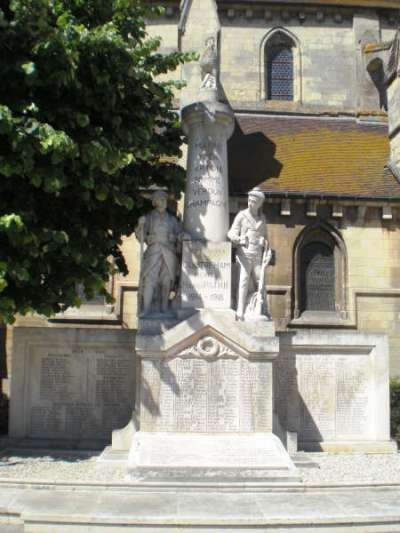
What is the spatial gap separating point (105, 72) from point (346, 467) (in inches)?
276

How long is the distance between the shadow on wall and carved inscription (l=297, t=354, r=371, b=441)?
7253 millimetres

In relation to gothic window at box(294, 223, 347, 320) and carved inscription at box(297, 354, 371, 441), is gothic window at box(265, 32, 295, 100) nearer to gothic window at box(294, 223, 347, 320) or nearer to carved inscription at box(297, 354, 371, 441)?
gothic window at box(294, 223, 347, 320)

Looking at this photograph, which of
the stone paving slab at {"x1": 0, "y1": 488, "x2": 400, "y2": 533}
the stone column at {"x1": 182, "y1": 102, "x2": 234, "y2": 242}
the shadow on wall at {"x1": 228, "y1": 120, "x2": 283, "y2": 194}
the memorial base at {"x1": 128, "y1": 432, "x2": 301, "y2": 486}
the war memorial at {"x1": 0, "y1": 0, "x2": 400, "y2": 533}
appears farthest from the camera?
the shadow on wall at {"x1": 228, "y1": 120, "x2": 283, "y2": 194}

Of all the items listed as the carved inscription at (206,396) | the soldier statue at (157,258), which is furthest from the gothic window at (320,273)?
the carved inscription at (206,396)

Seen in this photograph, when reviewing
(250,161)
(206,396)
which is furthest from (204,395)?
(250,161)

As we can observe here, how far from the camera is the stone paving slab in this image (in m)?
6.01

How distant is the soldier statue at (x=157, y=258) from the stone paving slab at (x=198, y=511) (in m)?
3.19

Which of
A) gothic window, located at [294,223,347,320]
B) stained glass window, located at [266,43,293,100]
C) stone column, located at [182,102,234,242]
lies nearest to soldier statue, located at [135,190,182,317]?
stone column, located at [182,102,234,242]

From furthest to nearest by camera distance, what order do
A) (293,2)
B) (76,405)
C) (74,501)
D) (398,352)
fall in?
(293,2) < (398,352) < (76,405) < (74,501)

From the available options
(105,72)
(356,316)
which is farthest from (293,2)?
(105,72)

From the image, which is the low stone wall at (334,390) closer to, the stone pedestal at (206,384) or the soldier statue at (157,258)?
the stone pedestal at (206,384)

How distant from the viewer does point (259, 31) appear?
23.2m

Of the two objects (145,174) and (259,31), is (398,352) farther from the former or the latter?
(259,31)

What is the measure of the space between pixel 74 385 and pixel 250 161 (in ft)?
33.6
